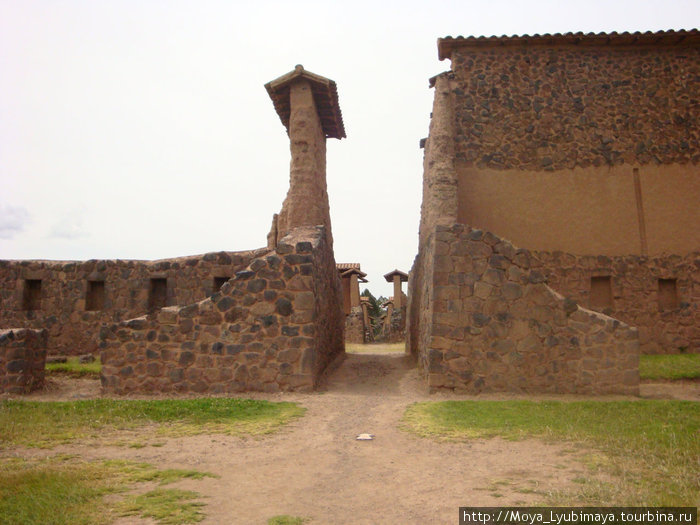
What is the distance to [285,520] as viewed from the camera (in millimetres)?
3781

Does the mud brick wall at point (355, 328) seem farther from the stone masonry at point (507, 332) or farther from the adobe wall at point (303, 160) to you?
the stone masonry at point (507, 332)

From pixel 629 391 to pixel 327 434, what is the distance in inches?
219

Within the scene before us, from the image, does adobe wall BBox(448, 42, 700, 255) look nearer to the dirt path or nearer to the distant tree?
the dirt path

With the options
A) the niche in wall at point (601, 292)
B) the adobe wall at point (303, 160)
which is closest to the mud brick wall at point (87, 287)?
the adobe wall at point (303, 160)

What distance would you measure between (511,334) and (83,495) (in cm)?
725

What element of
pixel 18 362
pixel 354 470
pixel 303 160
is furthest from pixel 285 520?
pixel 303 160

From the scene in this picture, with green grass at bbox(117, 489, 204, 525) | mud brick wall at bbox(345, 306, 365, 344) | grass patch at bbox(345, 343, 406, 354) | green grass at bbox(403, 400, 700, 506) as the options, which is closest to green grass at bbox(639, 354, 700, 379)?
green grass at bbox(403, 400, 700, 506)

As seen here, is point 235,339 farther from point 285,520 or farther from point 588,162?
point 588,162

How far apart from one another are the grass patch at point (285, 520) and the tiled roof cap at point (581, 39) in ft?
45.5

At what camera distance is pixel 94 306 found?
47.2ft

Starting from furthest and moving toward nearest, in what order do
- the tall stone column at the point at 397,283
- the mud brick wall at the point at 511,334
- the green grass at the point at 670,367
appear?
the tall stone column at the point at 397,283 < the green grass at the point at 670,367 < the mud brick wall at the point at 511,334

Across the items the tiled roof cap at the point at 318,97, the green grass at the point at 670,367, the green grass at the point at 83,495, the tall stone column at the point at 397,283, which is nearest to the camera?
the green grass at the point at 83,495

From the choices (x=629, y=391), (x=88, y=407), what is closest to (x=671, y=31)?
(x=629, y=391)

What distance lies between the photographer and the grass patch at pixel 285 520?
12.2 ft
